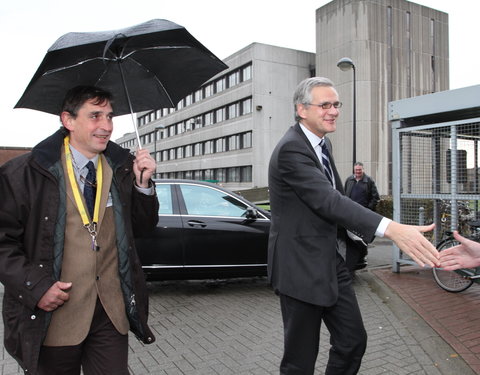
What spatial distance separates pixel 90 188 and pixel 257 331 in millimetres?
2960

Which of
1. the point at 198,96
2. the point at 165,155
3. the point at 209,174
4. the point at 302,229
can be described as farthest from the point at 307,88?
the point at 165,155

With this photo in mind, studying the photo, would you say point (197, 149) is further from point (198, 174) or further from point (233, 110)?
point (233, 110)

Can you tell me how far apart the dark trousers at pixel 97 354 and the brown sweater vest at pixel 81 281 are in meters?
0.05

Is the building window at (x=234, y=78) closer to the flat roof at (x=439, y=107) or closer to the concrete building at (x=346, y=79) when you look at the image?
the concrete building at (x=346, y=79)

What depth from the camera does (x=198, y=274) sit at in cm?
598

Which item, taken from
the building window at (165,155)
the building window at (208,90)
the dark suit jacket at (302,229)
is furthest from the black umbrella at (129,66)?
the building window at (165,155)

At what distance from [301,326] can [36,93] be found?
2008 mm

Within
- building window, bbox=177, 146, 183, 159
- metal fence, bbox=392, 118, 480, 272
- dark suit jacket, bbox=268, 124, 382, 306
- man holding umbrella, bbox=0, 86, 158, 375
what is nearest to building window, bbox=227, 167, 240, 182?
building window, bbox=177, 146, 183, 159

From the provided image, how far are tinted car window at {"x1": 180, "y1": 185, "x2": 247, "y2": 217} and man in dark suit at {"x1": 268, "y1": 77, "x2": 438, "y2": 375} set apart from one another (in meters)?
3.61

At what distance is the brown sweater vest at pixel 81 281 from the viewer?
212 centimetres

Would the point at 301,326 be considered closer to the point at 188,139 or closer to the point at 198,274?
the point at 198,274

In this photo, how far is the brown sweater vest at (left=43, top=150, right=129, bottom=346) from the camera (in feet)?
6.95

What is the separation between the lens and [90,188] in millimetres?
2271

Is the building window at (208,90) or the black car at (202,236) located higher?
the building window at (208,90)
